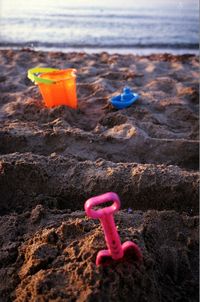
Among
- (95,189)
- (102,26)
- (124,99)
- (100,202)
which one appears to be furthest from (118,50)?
(100,202)

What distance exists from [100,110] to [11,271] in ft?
7.53

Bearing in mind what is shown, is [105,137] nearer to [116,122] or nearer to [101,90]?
[116,122]

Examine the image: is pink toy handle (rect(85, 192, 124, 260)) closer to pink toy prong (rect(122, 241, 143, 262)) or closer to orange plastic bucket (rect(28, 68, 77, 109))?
pink toy prong (rect(122, 241, 143, 262))

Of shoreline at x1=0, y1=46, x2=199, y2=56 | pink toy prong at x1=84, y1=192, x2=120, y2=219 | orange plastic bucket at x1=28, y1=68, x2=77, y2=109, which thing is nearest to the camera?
pink toy prong at x1=84, y1=192, x2=120, y2=219

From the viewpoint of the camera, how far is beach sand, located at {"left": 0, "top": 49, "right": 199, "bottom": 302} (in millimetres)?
1536

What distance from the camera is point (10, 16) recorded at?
10125 mm

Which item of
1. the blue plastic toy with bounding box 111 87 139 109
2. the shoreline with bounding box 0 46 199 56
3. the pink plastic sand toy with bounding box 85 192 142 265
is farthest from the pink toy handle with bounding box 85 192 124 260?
the shoreline with bounding box 0 46 199 56

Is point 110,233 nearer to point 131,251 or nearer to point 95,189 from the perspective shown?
point 131,251

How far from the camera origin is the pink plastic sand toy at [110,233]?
134 cm

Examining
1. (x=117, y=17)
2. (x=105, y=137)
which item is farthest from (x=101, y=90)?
(x=117, y=17)

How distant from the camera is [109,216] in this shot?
1388 millimetres

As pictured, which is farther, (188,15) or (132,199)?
(188,15)

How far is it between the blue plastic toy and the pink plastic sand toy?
7.62ft

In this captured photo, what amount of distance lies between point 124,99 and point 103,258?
250 centimetres
